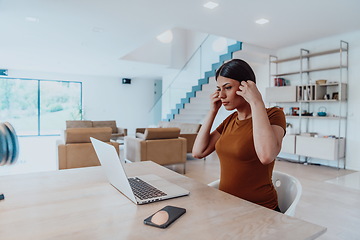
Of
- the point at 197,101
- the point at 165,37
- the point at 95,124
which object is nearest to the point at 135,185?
the point at 197,101

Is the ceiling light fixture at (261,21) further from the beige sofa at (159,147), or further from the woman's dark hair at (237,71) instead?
the woman's dark hair at (237,71)

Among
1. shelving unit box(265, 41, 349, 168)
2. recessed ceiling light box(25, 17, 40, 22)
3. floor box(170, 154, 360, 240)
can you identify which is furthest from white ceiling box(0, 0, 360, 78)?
floor box(170, 154, 360, 240)

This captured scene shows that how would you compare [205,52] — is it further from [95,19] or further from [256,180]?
[256,180]

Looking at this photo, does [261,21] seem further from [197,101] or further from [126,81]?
[126,81]

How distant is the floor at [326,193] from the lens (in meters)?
2.52

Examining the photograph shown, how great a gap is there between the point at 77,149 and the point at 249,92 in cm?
326

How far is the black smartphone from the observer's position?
2.58ft

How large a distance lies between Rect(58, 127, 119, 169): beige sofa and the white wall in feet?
22.1

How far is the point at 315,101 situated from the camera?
17.3ft

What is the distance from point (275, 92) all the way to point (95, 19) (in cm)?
407

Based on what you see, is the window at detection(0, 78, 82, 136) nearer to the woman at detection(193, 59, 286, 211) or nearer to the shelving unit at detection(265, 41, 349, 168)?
the shelving unit at detection(265, 41, 349, 168)

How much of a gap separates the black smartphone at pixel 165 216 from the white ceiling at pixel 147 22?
3.27m

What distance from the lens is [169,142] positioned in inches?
177

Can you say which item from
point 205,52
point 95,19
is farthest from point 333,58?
point 95,19
